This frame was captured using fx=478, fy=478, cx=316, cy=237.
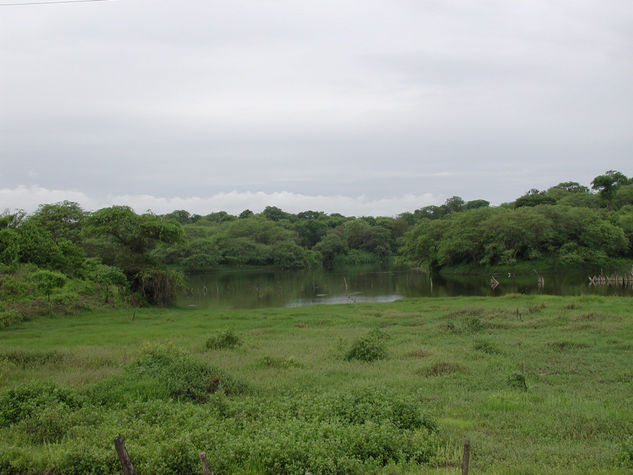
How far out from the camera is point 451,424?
312 inches

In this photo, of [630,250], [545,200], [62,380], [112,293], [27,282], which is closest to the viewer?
[62,380]

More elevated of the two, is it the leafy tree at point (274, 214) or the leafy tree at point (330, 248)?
the leafy tree at point (274, 214)

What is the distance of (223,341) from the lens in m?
16.3

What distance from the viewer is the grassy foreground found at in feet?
20.5

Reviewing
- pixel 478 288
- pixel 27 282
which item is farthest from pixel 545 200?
pixel 27 282

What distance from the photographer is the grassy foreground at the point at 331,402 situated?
624 cm

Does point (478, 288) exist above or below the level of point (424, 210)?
below

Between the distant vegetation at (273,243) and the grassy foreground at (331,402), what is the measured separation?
10.6m

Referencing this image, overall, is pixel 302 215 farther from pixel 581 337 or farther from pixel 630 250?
pixel 581 337

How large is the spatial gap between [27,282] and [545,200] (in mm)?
71512

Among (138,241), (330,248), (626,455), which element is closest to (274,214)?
(330,248)

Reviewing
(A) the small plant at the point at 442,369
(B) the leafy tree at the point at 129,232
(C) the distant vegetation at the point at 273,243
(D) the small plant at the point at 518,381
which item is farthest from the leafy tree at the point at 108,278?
(D) the small plant at the point at 518,381

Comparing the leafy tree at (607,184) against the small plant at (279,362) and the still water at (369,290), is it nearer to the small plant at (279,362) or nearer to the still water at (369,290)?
the still water at (369,290)

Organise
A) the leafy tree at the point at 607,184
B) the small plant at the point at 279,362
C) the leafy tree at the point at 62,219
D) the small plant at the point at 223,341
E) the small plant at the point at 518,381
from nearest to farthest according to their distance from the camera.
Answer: the small plant at the point at 518,381 → the small plant at the point at 279,362 → the small plant at the point at 223,341 → the leafy tree at the point at 62,219 → the leafy tree at the point at 607,184
